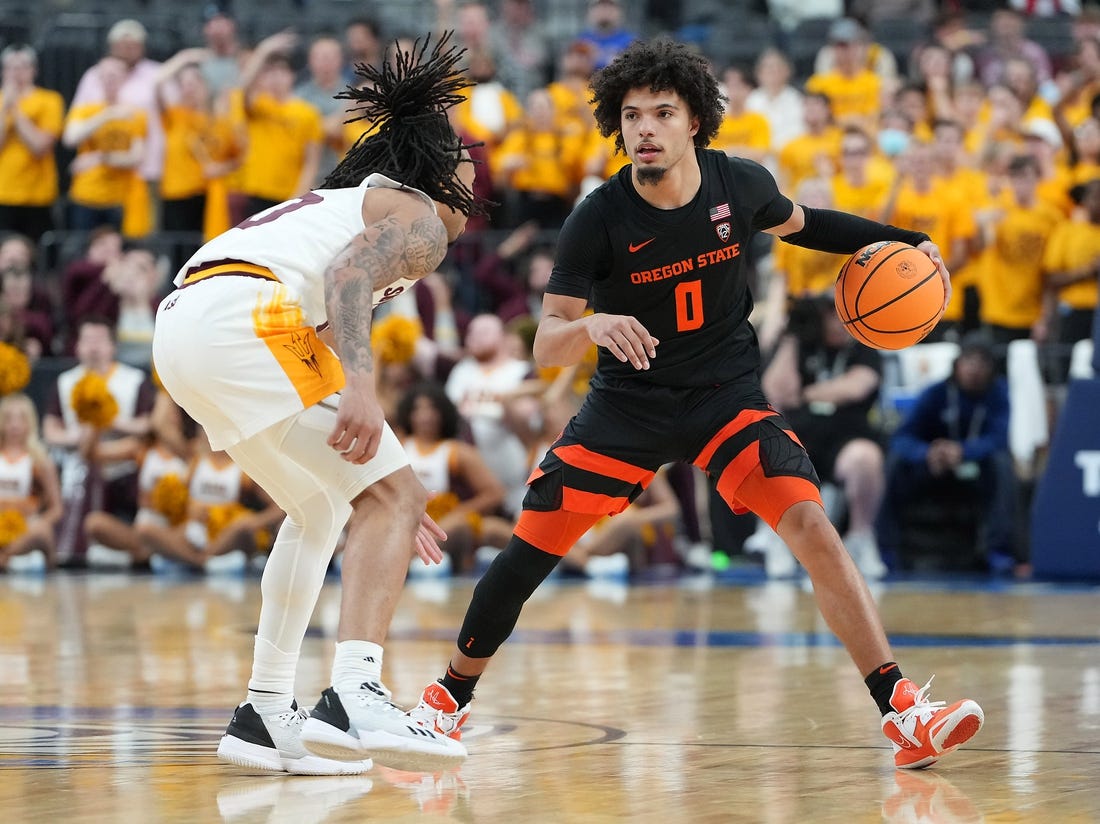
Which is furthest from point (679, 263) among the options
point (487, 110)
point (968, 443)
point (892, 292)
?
point (487, 110)

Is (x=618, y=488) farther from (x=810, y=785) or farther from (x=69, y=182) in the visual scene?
(x=69, y=182)

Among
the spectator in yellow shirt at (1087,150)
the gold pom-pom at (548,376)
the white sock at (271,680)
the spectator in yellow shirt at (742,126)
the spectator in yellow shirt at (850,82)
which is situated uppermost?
the spectator in yellow shirt at (850,82)

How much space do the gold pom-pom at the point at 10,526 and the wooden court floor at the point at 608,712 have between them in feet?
8.11

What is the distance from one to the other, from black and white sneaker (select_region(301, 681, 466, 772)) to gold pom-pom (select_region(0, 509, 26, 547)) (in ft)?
31.1

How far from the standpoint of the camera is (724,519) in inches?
525

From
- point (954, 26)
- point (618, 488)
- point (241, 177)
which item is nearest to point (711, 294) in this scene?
point (618, 488)

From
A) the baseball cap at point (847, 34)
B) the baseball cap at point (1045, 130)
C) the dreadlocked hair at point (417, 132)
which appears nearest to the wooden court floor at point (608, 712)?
the dreadlocked hair at point (417, 132)

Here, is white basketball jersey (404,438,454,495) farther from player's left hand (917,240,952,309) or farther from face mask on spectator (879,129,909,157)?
player's left hand (917,240,952,309)

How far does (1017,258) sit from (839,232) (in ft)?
25.5

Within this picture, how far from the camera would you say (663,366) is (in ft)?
19.5

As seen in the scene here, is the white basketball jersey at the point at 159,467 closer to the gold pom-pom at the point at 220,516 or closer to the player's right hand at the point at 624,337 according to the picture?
the gold pom-pom at the point at 220,516

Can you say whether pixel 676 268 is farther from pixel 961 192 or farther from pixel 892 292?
pixel 961 192

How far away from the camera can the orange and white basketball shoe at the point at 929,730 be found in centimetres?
530

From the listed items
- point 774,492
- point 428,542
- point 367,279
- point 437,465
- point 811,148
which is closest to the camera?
point 367,279
